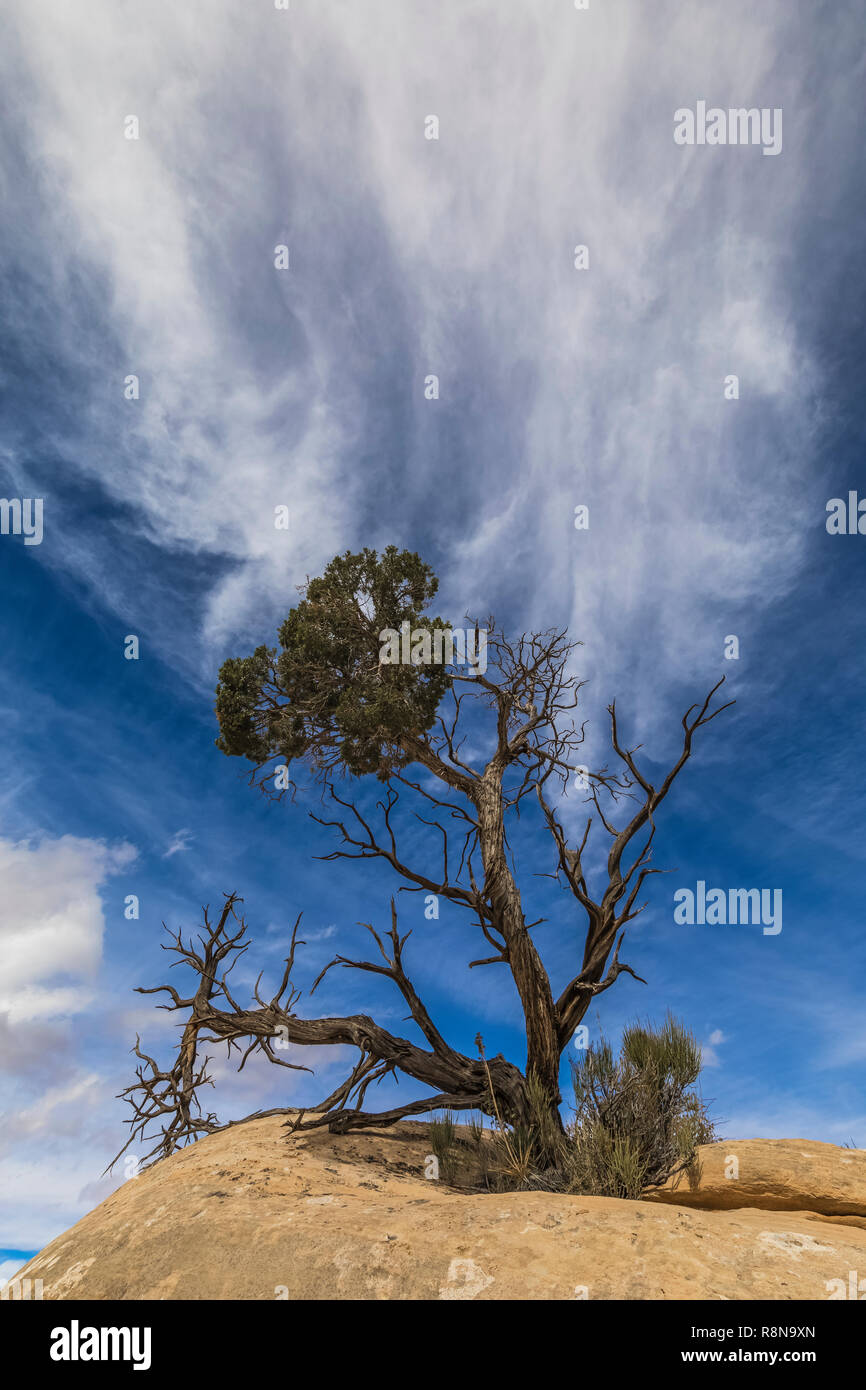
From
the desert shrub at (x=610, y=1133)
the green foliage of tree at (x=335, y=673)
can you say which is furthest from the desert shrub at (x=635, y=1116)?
the green foliage of tree at (x=335, y=673)

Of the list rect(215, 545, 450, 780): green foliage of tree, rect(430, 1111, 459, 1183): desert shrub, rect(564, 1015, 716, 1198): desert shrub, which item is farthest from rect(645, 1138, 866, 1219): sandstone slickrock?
rect(215, 545, 450, 780): green foliage of tree

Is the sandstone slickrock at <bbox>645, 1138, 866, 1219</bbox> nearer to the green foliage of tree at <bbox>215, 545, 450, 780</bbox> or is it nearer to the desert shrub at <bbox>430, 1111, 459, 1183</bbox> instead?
the desert shrub at <bbox>430, 1111, 459, 1183</bbox>

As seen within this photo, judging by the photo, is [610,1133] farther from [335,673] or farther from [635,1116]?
[335,673]

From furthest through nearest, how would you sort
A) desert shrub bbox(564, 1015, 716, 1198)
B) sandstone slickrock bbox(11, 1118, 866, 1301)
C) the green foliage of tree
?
1. the green foliage of tree
2. desert shrub bbox(564, 1015, 716, 1198)
3. sandstone slickrock bbox(11, 1118, 866, 1301)

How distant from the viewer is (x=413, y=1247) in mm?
6082

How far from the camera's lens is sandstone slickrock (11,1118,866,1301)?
558 cm

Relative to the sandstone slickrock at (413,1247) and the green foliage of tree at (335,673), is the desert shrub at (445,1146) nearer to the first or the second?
the sandstone slickrock at (413,1247)

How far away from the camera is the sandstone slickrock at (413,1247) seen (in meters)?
5.58

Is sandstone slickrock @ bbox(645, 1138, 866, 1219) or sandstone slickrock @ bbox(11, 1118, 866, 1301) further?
sandstone slickrock @ bbox(645, 1138, 866, 1219)

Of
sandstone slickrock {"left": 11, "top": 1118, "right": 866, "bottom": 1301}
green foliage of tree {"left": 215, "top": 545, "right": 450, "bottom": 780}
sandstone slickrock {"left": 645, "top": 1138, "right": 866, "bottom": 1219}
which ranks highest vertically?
green foliage of tree {"left": 215, "top": 545, "right": 450, "bottom": 780}

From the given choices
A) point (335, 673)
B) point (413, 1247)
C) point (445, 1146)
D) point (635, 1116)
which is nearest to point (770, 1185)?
point (635, 1116)
